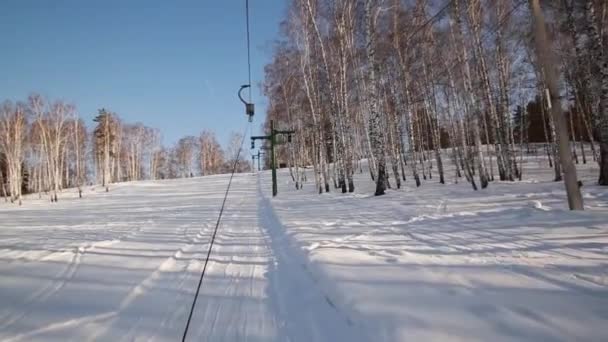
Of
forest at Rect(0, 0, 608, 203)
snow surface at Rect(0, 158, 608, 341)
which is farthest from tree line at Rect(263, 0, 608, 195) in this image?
snow surface at Rect(0, 158, 608, 341)

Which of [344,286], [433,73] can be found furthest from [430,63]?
[344,286]

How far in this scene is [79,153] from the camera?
1443 inches

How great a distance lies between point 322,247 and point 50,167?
34224mm

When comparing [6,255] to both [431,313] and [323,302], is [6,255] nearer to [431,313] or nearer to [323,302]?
[323,302]

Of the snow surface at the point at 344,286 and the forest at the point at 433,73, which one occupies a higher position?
the forest at the point at 433,73

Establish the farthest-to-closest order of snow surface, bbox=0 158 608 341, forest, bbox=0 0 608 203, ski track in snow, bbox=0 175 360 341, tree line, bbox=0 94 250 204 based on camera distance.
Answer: tree line, bbox=0 94 250 204 < forest, bbox=0 0 608 203 < ski track in snow, bbox=0 175 360 341 < snow surface, bbox=0 158 608 341

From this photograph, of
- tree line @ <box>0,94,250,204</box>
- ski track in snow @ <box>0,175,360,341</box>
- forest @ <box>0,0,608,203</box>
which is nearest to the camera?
ski track in snow @ <box>0,175,360,341</box>

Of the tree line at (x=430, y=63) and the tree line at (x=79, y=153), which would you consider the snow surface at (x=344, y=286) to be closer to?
the tree line at (x=430, y=63)

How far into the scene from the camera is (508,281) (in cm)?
277

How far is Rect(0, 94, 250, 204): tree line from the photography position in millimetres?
27562

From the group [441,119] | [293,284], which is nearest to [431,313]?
[293,284]

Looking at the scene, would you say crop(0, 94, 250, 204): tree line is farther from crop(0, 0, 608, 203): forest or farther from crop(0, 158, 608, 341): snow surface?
crop(0, 158, 608, 341): snow surface

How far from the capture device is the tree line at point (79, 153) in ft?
90.4

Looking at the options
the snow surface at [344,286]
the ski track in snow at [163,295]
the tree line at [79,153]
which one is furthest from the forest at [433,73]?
the tree line at [79,153]
